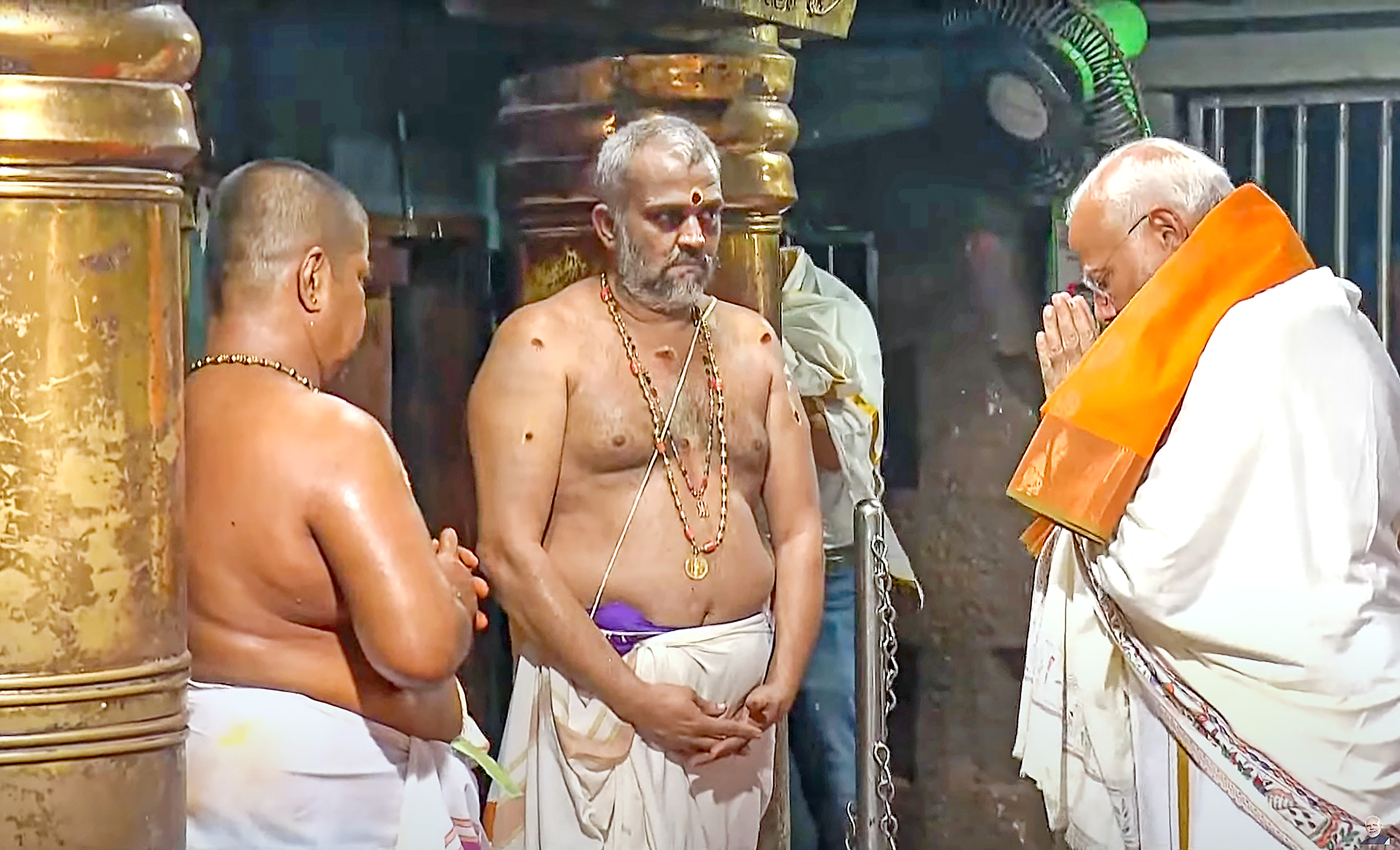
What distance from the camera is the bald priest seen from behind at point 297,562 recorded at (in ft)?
9.35

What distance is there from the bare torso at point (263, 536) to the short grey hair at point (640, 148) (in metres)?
1.06

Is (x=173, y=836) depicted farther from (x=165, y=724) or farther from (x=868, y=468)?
Result: (x=868, y=468)

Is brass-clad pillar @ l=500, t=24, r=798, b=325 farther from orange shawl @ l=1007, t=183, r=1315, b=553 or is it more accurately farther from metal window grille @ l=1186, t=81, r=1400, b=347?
metal window grille @ l=1186, t=81, r=1400, b=347

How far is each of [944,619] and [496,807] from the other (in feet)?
7.46

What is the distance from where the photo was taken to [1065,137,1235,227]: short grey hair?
3.62m

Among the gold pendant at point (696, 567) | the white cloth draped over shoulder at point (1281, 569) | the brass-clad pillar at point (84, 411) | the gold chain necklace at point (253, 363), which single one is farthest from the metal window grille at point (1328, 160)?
the brass-clad pillar at point (84, 411)

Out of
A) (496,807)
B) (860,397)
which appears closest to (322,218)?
(496,807)

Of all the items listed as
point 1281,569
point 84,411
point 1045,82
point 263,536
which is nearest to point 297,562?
point 263,536

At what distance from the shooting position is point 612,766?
3.85m

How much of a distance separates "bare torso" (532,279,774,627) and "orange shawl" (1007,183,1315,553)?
1.88 ft

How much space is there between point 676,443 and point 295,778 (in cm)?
115

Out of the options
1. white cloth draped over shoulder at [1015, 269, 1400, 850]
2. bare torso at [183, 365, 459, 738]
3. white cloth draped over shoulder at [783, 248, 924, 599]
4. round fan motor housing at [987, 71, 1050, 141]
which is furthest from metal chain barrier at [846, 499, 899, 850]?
bare torso at [183, 365, 459, 738]

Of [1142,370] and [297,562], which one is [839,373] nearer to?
[1142,370]

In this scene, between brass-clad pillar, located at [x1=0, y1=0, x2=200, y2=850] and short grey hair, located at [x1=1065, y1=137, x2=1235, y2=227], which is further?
short grey hair, located at [x1=1065, y1=137, x2=1235, y2=227]
